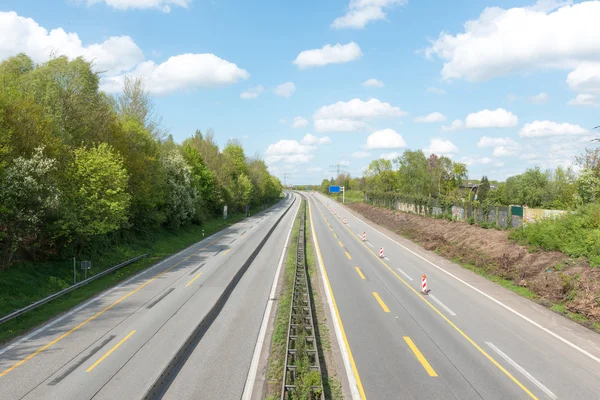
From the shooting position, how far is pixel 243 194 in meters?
72.4

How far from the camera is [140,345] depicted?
12.3 metres

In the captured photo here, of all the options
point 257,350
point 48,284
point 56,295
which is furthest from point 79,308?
point 257,350

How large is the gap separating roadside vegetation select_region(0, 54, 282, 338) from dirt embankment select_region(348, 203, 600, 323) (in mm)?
21639

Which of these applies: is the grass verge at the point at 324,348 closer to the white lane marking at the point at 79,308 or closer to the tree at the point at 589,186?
the white lane marking at the point at 79,308

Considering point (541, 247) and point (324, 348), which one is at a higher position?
point (541, 247)

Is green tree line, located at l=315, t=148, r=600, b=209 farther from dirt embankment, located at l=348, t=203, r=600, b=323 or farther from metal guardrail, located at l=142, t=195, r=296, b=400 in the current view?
metal guardrail, located at l=142, t=195, r=296, b=400

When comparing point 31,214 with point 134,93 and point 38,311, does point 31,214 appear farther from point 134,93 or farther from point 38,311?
point 134,93

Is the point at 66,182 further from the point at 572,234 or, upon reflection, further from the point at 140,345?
the point at 572,234

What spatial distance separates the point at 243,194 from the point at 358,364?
62.8m

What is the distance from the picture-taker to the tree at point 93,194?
72.2 feet

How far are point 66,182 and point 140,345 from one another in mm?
14292

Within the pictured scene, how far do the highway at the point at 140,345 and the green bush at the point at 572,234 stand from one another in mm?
16296

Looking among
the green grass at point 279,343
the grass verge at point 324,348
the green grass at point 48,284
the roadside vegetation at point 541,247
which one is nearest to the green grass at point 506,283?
the roadside vegetation at point 541,247

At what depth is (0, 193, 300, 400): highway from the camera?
9.70 m
